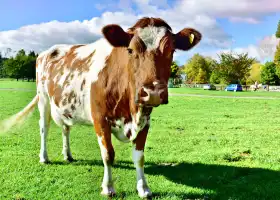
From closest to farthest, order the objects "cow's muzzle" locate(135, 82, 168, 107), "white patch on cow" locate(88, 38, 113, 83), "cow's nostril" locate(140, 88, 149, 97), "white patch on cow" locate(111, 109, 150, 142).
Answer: "cow's muzzle" locate(135, 82, 168, 107) < "cow's nostril" locate(140, 88, 149, 97) < "white patch on cow" locate(111, 109, 150, 142) < "white patch on cow" locate(88, 38, 113, 83)

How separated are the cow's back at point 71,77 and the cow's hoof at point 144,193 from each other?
1492 millimetres

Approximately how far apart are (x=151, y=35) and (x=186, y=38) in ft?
2.82

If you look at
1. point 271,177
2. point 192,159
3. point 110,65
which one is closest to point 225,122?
point 192,159

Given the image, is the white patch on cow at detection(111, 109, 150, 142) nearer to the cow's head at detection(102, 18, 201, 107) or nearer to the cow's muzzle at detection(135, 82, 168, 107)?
the cow's head at detection(102, 18, 201, 107)

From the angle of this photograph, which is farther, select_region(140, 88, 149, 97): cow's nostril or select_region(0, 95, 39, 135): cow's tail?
select_region(0, 95, 39, 135): cow's tail

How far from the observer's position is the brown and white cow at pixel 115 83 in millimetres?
4238

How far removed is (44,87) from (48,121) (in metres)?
0.79

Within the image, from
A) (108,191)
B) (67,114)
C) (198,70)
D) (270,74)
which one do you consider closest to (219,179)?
(108,191)

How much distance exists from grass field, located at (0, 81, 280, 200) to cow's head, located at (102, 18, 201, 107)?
1945 mm

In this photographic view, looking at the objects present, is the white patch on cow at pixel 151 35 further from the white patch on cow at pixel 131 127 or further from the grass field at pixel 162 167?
the grass field at pixel 162 167

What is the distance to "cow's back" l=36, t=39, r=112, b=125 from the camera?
567cm

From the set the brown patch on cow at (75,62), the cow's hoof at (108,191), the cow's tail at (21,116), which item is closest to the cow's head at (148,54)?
the brown patch on cow at (75,62)

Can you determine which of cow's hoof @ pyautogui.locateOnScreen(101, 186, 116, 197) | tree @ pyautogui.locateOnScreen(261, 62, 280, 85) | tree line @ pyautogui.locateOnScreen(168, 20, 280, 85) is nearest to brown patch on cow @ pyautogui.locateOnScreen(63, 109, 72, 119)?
cow's hoof @ pyautogui.locateOnScreen(101, 186, 116, 197)

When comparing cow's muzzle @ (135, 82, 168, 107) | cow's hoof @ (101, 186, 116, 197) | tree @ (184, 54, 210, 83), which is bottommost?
cow's hoof @ (101, 186, 116, 197)
